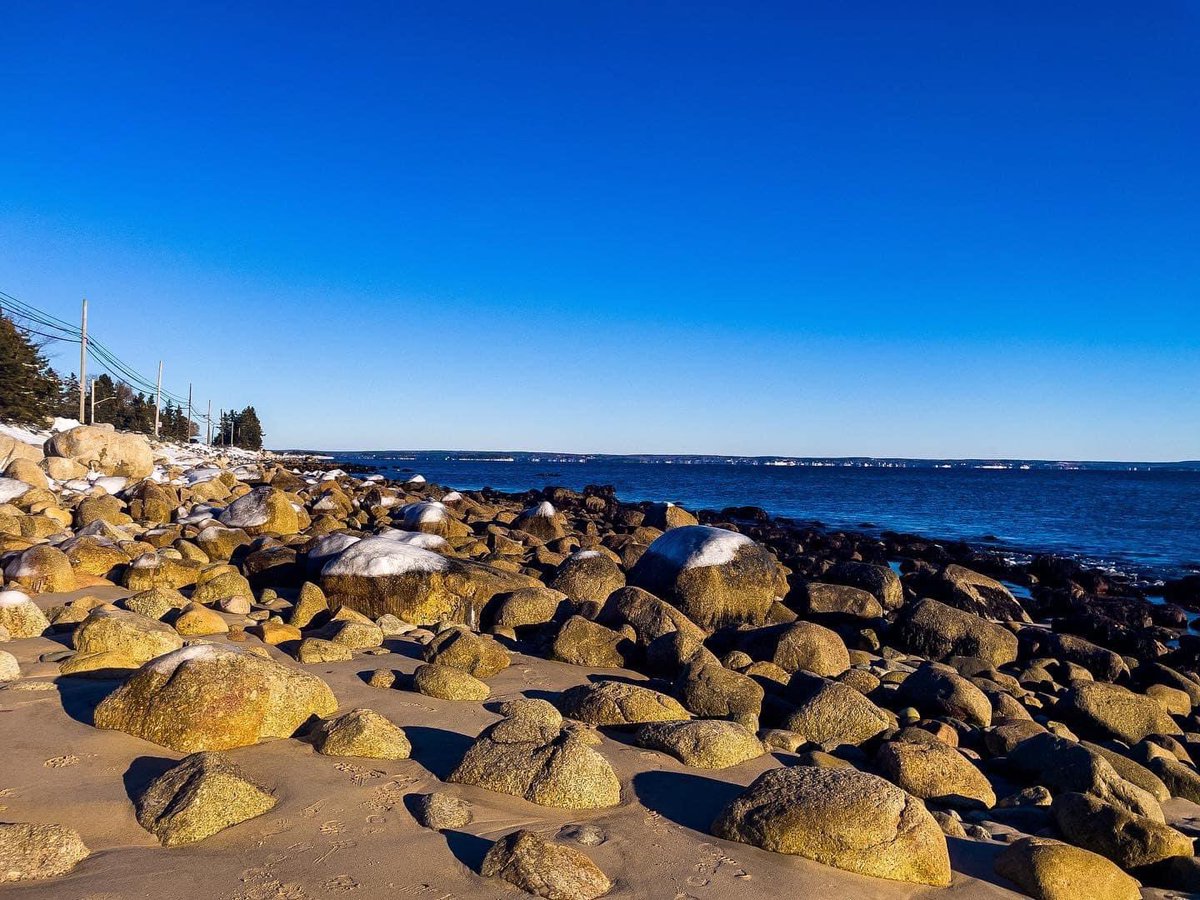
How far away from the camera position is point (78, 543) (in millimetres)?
9484

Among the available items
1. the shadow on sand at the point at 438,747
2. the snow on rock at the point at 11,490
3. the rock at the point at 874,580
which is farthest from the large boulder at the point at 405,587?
the snow on rock at the point at 11,490

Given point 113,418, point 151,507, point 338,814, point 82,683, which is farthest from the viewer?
point 113,418

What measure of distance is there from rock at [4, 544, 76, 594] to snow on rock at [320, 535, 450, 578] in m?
2.86

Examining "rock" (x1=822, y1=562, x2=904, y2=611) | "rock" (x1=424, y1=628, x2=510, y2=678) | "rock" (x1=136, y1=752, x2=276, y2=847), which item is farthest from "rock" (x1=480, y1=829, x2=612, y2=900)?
"rock" (x1=822, y1=562, x2=904, y2=611)

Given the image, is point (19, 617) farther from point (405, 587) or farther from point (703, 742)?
point (703, 742)

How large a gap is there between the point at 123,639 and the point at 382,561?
3.18 meters

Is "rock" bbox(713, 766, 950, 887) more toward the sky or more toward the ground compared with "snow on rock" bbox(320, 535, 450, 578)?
more toward the ground

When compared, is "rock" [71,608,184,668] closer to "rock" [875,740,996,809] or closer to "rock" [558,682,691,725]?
"rock" [558,682,691,725]

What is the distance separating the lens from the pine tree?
31.6m

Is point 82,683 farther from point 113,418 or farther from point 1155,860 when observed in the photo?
point 113,418

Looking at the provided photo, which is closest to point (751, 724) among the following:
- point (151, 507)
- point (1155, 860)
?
point (1155, 860)

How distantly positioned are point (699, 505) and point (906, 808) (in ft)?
120

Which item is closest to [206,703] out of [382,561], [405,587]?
[405,587]

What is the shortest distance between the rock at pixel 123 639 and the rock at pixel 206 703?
121 cm
